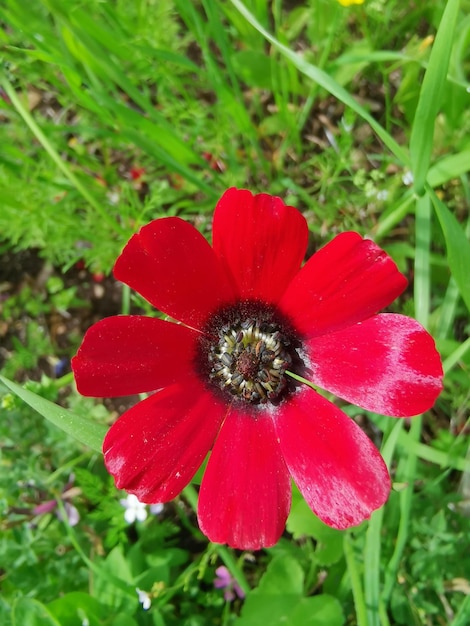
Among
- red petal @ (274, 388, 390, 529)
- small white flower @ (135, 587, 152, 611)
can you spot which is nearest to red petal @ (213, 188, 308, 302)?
red petal @ (274, 388, 390, 529)

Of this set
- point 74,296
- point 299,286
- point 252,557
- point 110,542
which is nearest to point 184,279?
point 299,286

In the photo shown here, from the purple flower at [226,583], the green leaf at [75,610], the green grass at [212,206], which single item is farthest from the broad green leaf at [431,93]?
the green leaf at [75,610]

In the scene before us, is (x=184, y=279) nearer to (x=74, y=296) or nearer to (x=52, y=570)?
(x=52, y=570)

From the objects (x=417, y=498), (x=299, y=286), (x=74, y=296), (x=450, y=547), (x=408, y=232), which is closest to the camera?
(x=299, y=286)

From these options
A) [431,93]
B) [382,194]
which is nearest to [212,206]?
[382,194]

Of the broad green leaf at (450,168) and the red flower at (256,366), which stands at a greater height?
the broad green leaf at (450,168)

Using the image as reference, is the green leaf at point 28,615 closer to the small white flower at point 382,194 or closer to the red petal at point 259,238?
the red petal at point 259,238

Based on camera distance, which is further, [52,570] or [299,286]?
[52,570]
